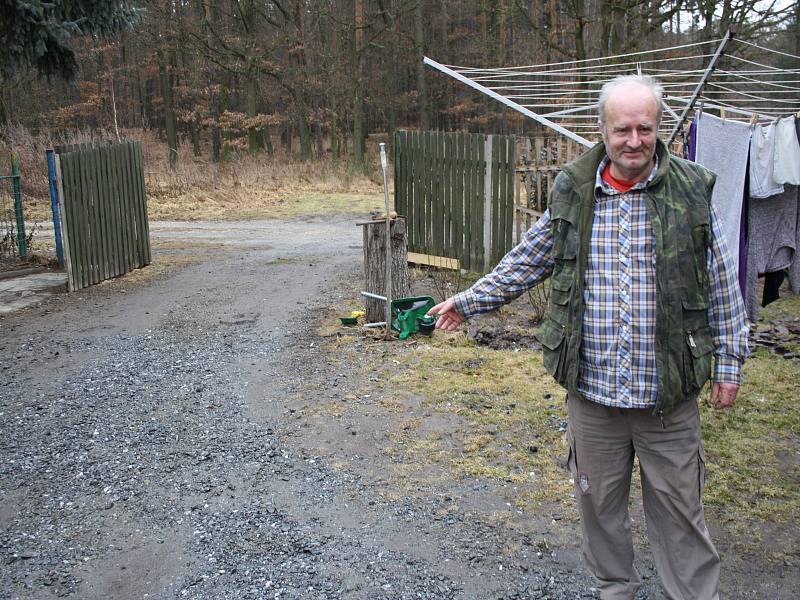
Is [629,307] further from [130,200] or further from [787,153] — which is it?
[130,200]

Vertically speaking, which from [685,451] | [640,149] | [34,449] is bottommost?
[34,449]

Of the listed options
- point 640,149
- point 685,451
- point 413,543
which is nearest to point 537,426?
point 413,543

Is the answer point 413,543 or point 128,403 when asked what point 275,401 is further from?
point 413,543

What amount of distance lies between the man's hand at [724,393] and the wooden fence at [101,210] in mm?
9207

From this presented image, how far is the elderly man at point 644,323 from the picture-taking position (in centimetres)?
275

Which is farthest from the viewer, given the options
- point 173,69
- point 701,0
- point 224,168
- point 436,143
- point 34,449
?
point 173,69

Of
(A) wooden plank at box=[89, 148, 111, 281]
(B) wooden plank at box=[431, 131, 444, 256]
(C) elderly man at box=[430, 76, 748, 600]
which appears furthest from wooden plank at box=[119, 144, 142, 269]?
(C) elderly man at box=[430, 76, 748, 600]

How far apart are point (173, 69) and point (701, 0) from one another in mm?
21700

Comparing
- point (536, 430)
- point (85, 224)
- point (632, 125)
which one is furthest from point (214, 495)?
point (85, 224)

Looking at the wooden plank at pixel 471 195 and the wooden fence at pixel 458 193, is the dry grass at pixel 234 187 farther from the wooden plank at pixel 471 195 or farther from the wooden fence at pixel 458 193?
the wooden plank at pixel 471 195

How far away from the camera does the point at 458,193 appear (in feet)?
34.8

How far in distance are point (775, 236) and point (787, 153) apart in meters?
0.52

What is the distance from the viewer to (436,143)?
35.1 feet

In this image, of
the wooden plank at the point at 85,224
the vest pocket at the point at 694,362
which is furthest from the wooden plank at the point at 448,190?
the vest pocket at the point at 694,362
